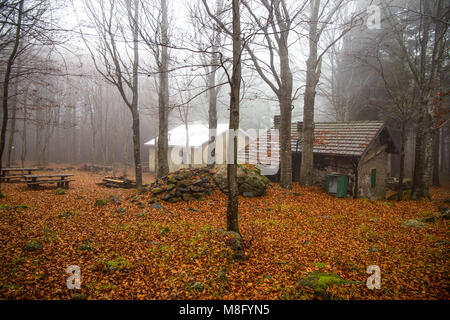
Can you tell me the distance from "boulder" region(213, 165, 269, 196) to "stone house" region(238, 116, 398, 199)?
3.22m

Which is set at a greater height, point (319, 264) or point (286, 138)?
point (286, 138)

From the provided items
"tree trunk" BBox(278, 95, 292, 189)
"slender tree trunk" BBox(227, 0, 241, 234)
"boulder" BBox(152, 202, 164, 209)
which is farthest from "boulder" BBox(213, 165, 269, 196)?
"slender tree trunk" BBox(227, 0, 241, 234)

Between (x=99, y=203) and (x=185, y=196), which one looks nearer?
(x=99, y=203)

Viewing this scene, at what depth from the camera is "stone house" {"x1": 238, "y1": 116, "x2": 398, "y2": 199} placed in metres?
12.6

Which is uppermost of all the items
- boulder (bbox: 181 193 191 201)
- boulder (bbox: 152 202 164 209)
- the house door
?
the house door

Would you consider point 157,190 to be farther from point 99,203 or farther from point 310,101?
point 310,101

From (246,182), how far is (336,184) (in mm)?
4932

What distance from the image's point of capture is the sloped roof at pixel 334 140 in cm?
1266

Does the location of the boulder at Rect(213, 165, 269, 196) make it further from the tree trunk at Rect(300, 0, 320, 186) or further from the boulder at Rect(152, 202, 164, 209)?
the boulder at Rect(152, 202, 164, 209)

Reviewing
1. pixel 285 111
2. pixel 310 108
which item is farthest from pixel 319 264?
pixel 310 108

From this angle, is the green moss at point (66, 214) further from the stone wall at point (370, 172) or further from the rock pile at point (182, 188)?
the stone wall at point (370, 172)

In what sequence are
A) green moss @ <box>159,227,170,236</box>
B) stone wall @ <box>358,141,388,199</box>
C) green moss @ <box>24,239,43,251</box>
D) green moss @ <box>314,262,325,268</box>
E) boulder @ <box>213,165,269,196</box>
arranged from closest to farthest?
green moss @ <box>24,239,43,251</box>
green moss @ <box>314,262,325,268</box>
green moss @ <box>159,227,170,236</box>
boulder @ <box>213,165,269,196</box>
stone wall @ <box>358,141,388,199</box>

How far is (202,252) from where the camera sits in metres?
5.12

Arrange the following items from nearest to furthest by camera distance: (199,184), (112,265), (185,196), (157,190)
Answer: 1. (112,265)
2. (185,196)
3. (157,190)
4. (199,184)
